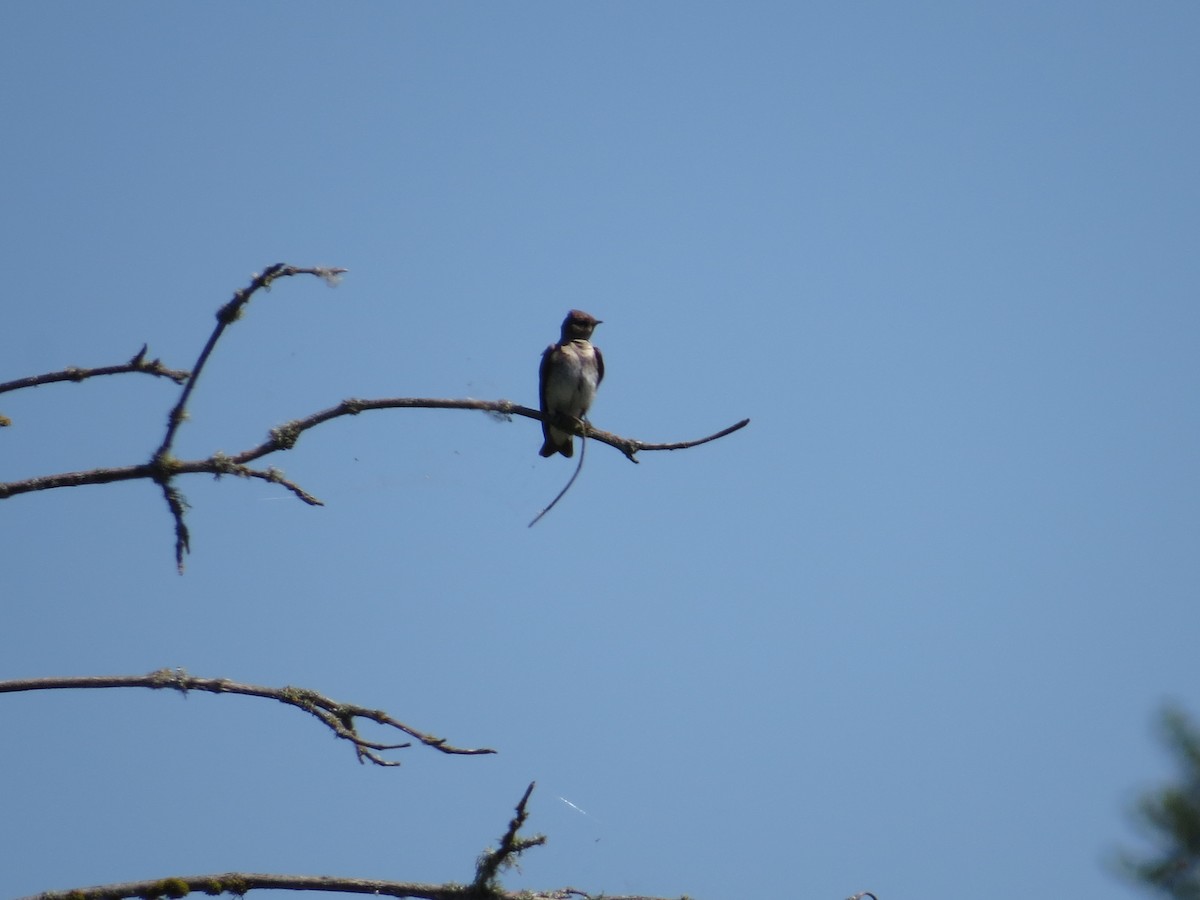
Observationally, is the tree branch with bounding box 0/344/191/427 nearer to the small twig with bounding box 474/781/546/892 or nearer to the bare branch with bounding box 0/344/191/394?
the bare branch with bounding box 0/344/191/394

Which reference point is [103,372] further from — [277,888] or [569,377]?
[569,377]

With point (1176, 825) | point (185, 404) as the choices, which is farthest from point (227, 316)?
point (1176, 825)

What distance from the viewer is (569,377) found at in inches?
420

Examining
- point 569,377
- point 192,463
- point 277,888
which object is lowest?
point 277,888

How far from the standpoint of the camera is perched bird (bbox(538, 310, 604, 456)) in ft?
35.0

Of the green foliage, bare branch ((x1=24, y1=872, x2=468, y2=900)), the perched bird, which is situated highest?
the perched bird

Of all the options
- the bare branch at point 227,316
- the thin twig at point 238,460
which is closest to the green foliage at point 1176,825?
the thin twig at point 238,460

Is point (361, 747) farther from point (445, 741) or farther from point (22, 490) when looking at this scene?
point (22, 490)

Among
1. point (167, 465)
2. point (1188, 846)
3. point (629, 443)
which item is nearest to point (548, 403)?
point (629, 443)

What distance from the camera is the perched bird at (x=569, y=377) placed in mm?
10664

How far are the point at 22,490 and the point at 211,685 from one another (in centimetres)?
85

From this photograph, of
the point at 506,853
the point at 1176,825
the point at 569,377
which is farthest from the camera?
the point at 569,377

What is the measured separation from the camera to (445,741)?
3.97 metres

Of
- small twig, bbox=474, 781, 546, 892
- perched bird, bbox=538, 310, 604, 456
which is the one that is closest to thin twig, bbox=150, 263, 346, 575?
small twig, bbox=474, 781, 546, 892
